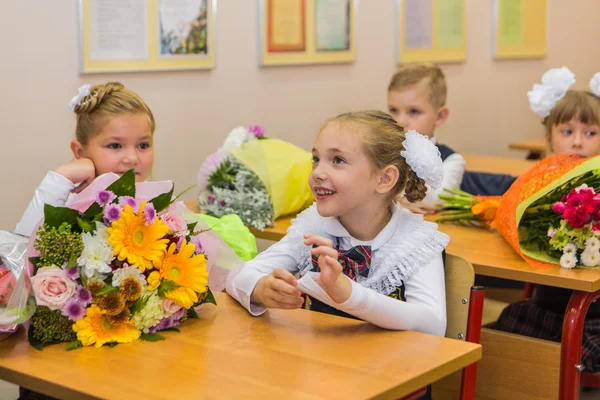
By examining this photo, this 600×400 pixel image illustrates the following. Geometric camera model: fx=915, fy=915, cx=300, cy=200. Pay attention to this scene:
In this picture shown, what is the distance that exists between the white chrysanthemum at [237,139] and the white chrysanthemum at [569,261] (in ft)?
4.34

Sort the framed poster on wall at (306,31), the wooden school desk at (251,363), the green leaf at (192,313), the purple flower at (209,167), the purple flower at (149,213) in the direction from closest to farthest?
the wooden school desk at (251,363)
the purple flower at (149,213)
the green leaf at (192,313)
the purple flower at (209,167)
the framed poster on wall at (306,31)

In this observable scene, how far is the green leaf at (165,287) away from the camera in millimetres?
2018

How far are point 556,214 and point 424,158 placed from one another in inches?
29.8

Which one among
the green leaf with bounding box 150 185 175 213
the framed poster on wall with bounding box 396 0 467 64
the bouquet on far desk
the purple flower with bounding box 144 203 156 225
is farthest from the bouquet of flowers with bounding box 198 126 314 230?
the framed poster on wall with bounding box 396 0 467 64

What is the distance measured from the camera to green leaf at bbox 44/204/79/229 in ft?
6.49

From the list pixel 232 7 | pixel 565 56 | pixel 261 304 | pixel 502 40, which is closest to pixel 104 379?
pixel 261 304

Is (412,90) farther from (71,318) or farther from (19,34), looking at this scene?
→ (71,318)

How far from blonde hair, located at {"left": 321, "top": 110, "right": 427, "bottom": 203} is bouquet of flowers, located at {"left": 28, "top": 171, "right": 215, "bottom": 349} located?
1.88ft

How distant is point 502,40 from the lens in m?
6.09

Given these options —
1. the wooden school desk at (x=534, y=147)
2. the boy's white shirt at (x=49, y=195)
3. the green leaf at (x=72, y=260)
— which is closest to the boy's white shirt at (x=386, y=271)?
the green leaf at (x=72, y=260)

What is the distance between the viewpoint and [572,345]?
2596 mm

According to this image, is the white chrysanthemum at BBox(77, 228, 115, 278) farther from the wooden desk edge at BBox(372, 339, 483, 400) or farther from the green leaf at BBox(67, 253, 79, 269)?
the wooden desk edge at BBox(372, 339, 483, 400)

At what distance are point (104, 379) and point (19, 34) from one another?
1.89 meters

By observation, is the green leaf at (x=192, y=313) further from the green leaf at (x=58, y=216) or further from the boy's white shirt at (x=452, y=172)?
the boy's white shirt at (x=452, y=172)
